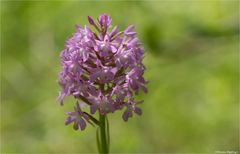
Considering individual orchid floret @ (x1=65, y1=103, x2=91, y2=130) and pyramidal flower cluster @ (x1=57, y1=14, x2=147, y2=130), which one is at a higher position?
pyramidal flower cluster @ (x1=57, y1=14, x2=147, y2=130)

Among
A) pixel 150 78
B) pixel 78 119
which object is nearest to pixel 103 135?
pixel 78 119

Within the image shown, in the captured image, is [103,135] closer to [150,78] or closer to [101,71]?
[101,71]

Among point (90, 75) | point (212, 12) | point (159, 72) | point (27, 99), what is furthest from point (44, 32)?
point (90, 75)

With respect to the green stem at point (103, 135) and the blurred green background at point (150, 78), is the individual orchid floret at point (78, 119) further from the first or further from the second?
the blurred green background at point (150, 78)

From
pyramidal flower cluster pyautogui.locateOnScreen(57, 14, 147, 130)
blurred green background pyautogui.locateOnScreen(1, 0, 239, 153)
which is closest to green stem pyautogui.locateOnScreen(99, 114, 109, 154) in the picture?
pyramidal flower cluster pyautogui.locateOnScreen(57, 14, 147, 130)

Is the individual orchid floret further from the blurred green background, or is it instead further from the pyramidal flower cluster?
the blurred green background

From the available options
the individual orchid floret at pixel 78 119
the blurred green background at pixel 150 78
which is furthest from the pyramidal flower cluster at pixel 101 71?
the blurred green background at pixel 150 78

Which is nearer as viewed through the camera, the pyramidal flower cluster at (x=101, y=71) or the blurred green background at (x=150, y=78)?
the pyramidal flower cluster at (x=101, y=71)
